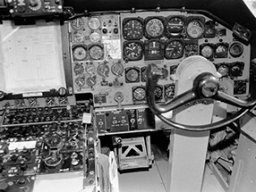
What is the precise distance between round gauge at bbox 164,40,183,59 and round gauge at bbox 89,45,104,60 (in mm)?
625

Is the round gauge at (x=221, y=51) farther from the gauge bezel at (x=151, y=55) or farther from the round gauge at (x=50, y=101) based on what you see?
the round gauge at (x=50, y=101)

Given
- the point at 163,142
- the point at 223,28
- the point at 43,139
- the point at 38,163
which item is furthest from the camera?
the point at 163,142

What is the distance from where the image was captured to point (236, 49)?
2.84 meters

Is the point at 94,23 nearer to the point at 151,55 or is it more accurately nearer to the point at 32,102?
the point at 151,55

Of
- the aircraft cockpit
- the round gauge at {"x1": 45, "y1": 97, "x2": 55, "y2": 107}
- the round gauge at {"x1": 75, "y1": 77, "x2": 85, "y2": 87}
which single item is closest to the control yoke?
the aircraft cockpit

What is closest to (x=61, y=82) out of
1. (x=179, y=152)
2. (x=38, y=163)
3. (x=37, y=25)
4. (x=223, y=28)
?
(x=37, y=25)

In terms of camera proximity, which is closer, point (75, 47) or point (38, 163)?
point (38, 163)

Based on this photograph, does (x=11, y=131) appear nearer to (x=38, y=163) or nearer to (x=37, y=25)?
(x=38, y=163)

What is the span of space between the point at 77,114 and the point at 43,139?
0.47m

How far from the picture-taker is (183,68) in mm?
1716

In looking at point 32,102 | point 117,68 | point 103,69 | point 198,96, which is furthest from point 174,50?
point 32,102

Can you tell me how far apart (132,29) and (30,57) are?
98 centimetres

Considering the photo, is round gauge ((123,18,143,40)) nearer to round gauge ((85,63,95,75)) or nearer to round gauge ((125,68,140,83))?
round gauge ((125,68,140,83))

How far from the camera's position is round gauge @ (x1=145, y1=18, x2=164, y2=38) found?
105 inches
